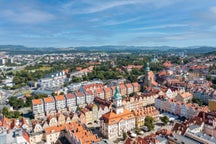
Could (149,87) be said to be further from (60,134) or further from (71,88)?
(60,134)

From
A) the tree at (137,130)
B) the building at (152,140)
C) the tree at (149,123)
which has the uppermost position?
the building at (152,140)

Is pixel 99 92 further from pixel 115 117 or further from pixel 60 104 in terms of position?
pixel 115 117

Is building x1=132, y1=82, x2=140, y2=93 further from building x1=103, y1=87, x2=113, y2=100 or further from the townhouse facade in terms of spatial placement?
the townhouse facade

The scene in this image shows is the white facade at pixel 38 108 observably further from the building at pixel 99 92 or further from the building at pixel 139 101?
the building at pixel 139 101

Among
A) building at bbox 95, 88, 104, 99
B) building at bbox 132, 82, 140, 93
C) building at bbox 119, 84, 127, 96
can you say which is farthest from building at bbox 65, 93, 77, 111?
building at bbox 132, 82, 140, 93

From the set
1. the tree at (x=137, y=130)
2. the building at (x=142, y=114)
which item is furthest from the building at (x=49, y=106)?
the tree at (x=137, y=130)

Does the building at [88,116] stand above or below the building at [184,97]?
below
